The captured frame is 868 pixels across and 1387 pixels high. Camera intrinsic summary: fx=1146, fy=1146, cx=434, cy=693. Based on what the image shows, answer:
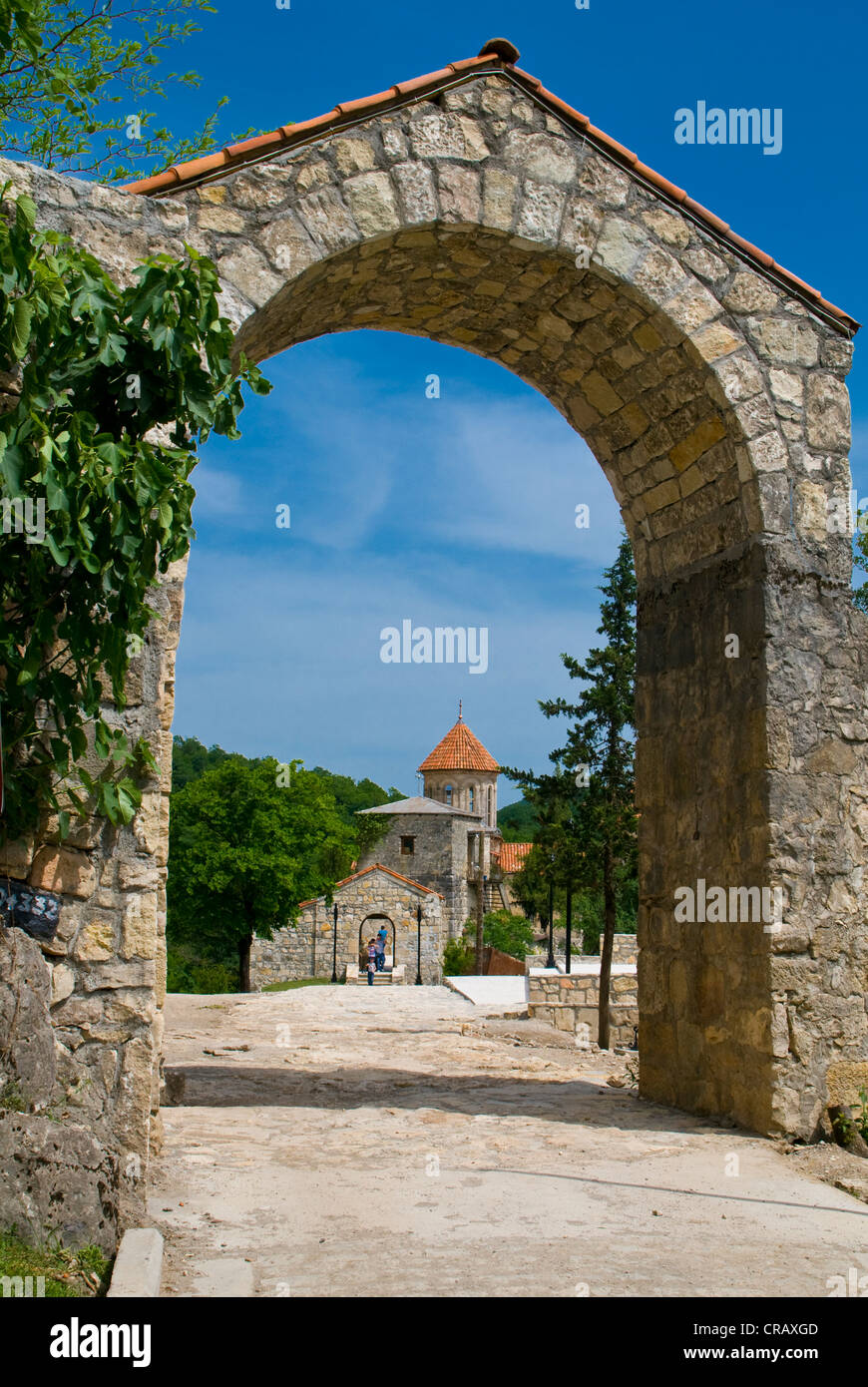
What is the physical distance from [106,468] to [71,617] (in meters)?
0.50

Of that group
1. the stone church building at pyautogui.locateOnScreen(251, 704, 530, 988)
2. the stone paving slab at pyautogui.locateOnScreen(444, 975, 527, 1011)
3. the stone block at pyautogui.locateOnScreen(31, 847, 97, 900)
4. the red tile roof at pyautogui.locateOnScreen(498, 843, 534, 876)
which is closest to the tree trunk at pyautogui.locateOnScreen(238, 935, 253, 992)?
the stone church building at pyautogui.locateOnScreen(251, 704, 530, 988)

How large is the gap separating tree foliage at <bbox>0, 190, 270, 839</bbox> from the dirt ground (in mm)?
1480

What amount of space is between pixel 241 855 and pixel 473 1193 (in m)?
22.4

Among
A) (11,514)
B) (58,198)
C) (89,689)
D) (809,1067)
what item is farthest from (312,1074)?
(58,198)

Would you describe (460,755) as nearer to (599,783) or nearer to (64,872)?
(599,783)

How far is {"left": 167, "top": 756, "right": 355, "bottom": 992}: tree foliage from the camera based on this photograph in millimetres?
25984

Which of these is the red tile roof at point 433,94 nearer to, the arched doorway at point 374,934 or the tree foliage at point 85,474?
the tree foliage at point 85,474

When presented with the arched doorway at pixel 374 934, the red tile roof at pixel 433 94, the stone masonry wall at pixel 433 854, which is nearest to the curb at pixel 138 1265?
the red tile roof at pixel 433 94

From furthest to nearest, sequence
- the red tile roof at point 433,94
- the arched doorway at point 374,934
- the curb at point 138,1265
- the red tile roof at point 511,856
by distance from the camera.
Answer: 1. the red tile roof at point 511,856
2. the arched doorway at point 374,934
3. the red tile roof at point 433,94
4. the curb at point 138,1265

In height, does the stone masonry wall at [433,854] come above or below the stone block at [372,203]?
below

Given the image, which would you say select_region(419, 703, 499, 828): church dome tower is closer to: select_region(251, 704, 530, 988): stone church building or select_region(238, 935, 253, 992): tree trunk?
select_region(251, 704, 530, 988): stone church building

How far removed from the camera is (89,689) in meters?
3.85

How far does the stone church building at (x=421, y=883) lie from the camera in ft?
103

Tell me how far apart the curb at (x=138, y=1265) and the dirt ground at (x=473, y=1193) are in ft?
0.27
